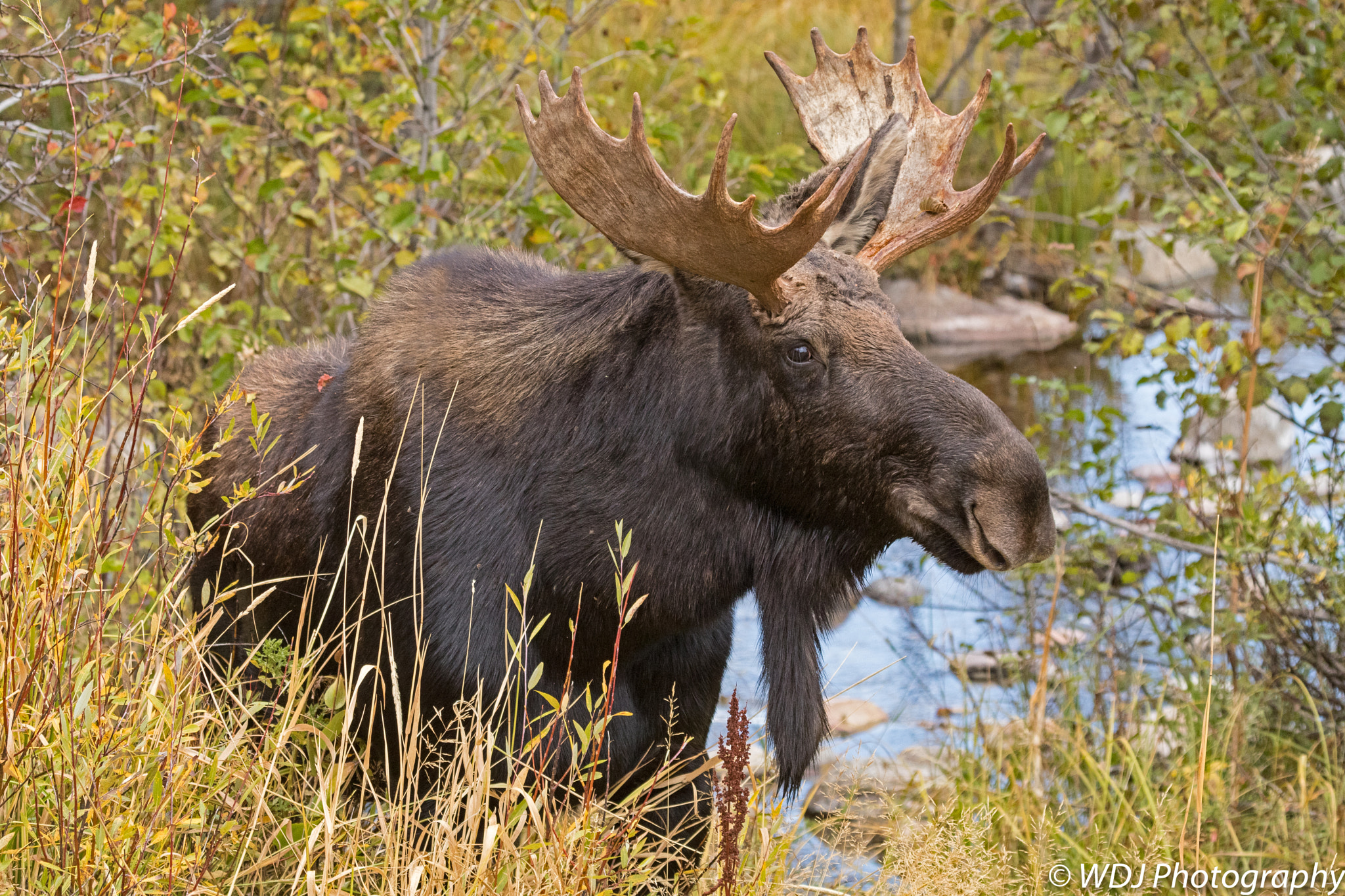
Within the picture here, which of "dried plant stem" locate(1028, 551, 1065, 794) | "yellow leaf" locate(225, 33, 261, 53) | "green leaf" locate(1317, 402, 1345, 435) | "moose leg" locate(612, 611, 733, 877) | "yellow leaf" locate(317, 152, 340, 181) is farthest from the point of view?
"yellow leaf" locate(317, 152, 340, 181)

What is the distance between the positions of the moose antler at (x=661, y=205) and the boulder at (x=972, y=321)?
6540 mm

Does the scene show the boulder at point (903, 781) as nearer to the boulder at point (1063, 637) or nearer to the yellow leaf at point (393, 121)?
the boulder at point (1063, 637)

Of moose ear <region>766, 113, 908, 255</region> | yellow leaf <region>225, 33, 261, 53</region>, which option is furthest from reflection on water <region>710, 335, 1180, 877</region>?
yellow leaf <region>225, 33, 261, 53</region>

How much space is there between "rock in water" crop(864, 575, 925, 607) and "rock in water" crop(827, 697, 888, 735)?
3.18ft

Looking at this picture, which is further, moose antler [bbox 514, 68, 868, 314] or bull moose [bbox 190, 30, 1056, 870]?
bull moose [bbox 190, 30, 1056, 870]

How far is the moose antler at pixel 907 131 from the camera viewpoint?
10.2 ft

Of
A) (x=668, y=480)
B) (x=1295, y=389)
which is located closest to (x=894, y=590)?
(x=1295, y=389)

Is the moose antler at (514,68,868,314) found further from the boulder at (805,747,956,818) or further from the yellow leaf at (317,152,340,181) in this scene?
the yellow leaf at (317,152,340,181)

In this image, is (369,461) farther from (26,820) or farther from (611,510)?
(26,820)

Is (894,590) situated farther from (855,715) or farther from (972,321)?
(972,321)

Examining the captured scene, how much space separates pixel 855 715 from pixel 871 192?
2688 mm

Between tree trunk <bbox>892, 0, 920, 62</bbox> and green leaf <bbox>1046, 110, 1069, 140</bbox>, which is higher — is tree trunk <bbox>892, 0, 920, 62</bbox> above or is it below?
above

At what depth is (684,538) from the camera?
2.79 meters

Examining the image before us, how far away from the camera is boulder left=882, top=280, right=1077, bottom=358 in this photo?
362 inches
